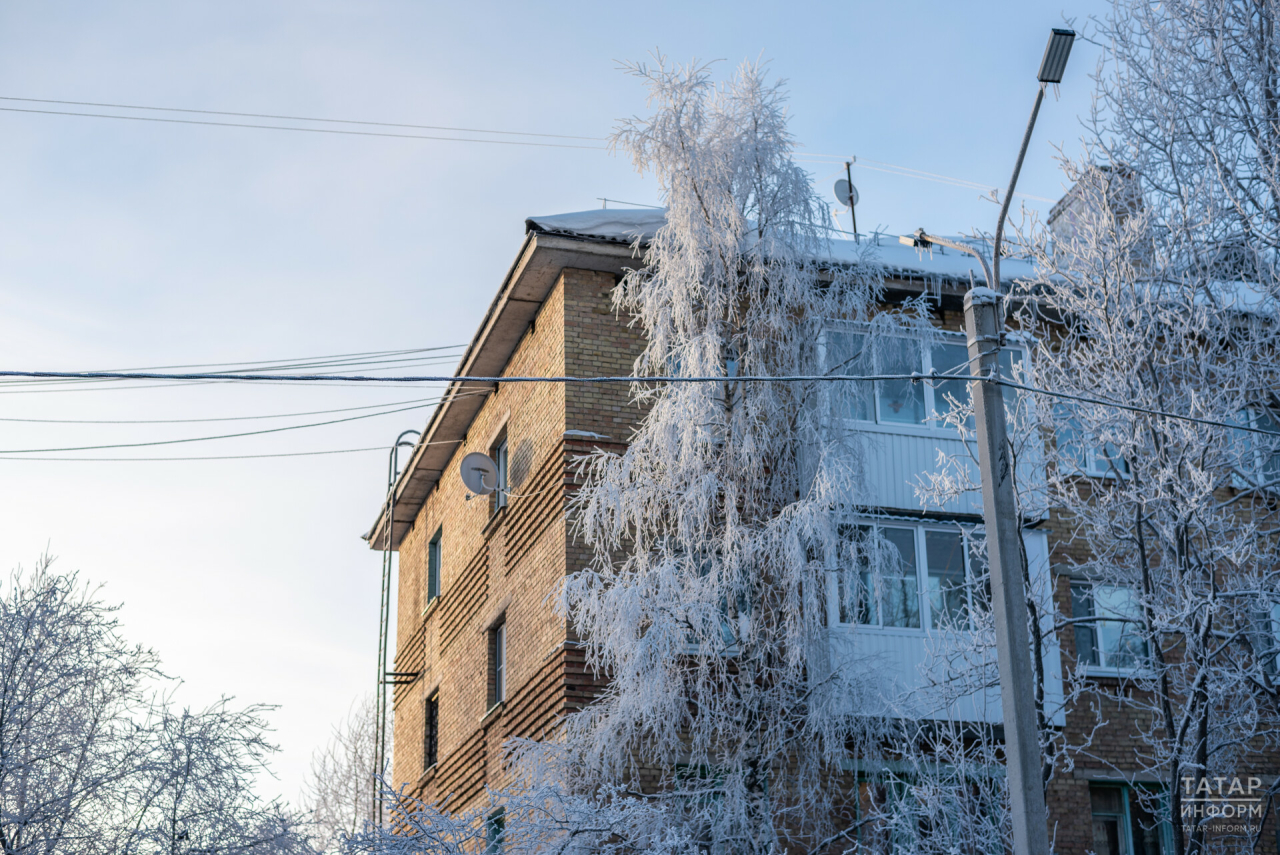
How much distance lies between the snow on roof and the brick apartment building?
0.08 feet

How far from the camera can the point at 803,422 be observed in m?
14.1

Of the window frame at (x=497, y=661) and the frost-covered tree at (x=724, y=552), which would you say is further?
the window frame at (x=497, y=661)

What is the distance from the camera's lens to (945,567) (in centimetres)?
1630

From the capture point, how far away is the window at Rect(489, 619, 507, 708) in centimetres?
1822

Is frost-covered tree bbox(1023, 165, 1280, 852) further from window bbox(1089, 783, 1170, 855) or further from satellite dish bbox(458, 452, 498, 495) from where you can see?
satellite dish bbox(458, 452, 498, 495)

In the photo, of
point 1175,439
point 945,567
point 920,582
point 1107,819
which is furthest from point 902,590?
Answer: point 1175,439

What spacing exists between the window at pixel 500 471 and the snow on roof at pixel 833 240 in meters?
3.79

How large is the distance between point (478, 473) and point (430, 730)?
18.4ft

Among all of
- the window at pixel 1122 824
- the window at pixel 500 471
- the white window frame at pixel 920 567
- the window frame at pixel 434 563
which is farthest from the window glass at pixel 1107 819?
the window frame at pixel 434 563

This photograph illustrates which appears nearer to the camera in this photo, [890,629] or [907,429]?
[890,629]

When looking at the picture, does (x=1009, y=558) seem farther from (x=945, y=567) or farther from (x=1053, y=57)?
A: (x=945, y=567)

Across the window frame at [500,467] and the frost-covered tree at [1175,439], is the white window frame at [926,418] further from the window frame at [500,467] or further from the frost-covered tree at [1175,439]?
the window frame at [500,467]

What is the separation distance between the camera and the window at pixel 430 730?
21547 mm

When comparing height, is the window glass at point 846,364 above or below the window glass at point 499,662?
above
